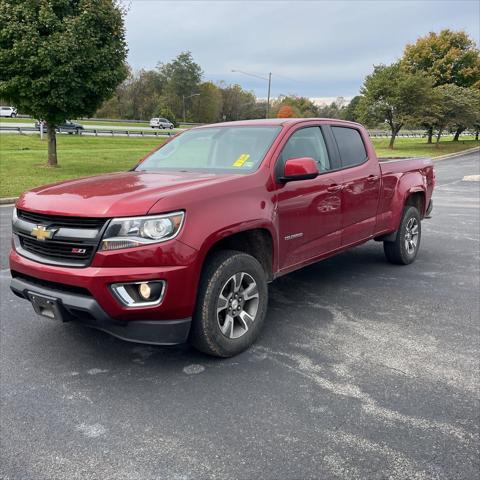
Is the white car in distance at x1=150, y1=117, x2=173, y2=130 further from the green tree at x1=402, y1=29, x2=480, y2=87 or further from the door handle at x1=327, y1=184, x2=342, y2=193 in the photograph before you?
the door handle at x1=327, y1=184, x2=342, y2=193

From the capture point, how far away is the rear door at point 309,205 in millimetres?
4043

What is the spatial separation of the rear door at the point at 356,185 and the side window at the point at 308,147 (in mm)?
276

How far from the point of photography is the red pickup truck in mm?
3041

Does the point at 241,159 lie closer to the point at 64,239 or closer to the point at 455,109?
the point at 64,239

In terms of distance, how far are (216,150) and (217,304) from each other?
1.67m

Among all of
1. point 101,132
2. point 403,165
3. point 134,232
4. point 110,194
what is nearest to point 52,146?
point 403,165

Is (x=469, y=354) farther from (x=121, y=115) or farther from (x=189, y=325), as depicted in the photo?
(x=121, y=115)

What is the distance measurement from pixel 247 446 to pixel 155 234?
1.37 m

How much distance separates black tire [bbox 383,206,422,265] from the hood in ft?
10.5

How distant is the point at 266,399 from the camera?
3.03 m

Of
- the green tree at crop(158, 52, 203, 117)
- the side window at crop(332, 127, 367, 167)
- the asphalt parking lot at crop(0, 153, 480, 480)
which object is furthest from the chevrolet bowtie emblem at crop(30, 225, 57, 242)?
the green tree at crop(158, 52, 203, 117)

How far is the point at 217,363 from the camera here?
11.6 ft

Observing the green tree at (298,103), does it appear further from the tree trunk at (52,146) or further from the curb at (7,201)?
the curb at (7,201)

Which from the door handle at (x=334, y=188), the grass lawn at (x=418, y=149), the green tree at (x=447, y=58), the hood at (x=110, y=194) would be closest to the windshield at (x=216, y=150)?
the hood at (x=110, y=194)
